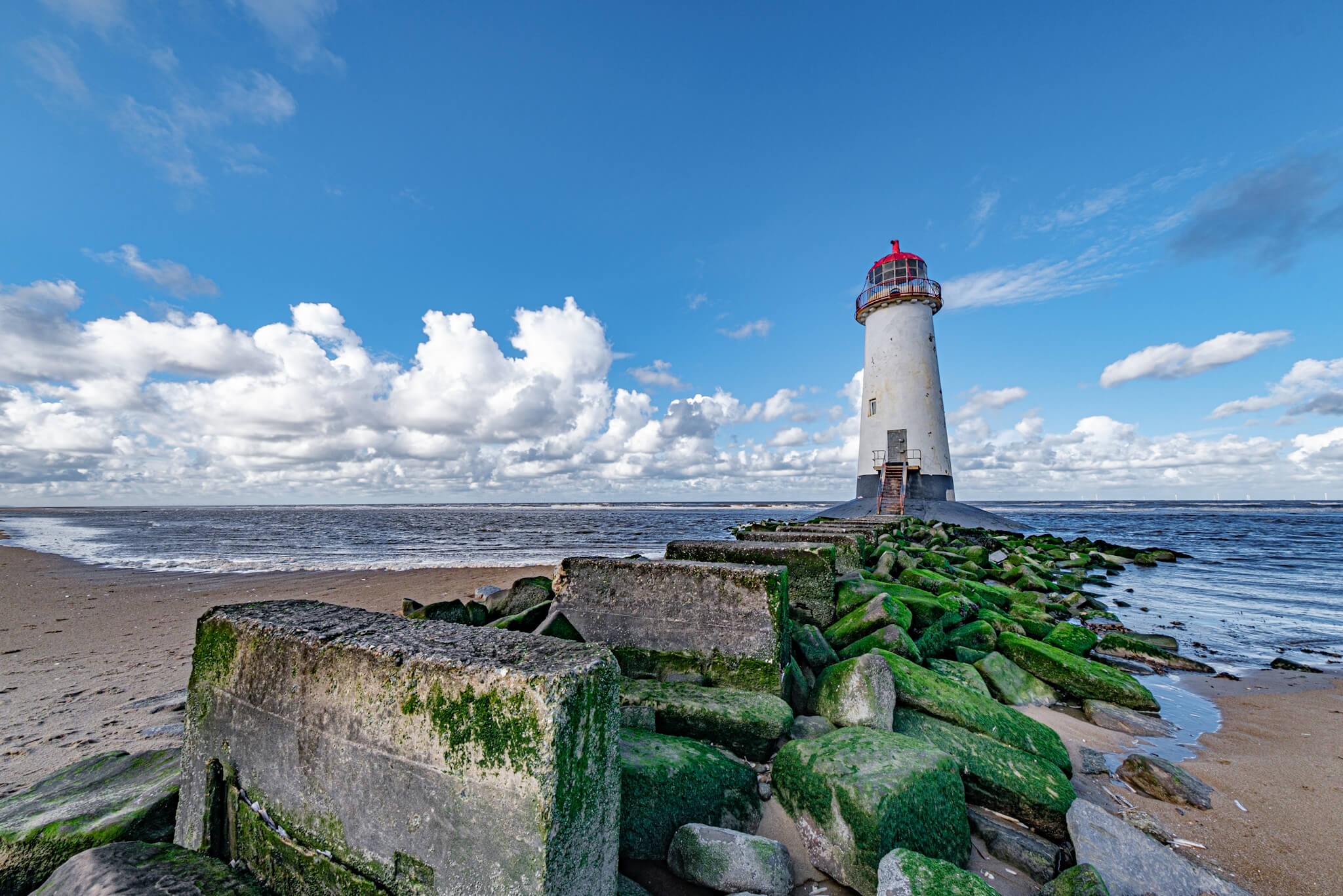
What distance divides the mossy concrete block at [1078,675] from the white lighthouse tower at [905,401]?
57.4 feet

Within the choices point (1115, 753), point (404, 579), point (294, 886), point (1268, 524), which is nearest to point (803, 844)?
point (294, 886)

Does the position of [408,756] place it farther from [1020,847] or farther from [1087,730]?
[1087,730]

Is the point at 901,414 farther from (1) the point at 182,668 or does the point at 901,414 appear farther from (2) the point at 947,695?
(1) the point at 182,668

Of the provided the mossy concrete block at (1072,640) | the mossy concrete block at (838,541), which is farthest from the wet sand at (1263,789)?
the mossy concrete block at (838,541)

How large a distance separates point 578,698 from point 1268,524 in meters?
56.1

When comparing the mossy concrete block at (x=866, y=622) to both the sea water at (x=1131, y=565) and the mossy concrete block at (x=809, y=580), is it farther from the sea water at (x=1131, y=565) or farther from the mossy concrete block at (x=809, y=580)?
the sea water at (x=1131, y=565)

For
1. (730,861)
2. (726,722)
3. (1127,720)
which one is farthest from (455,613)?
(1127,720)

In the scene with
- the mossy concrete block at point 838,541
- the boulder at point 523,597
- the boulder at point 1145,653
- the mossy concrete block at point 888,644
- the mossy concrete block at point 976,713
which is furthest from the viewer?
the mossy concrete block at point 838,541

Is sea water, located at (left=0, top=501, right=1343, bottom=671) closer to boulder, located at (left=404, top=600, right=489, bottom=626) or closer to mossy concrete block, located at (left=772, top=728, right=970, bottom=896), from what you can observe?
mossy concrete block, located at (left=772, top=728, right=970, bottom=896)

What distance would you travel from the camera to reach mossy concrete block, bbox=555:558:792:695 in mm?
3613

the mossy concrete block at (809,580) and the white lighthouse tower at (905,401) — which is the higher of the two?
the white lighthouse tower at (905,401)

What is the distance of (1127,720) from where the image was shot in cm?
A: 474

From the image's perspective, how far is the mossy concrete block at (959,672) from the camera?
452 centimetres

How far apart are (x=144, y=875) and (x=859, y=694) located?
10.6 ft
